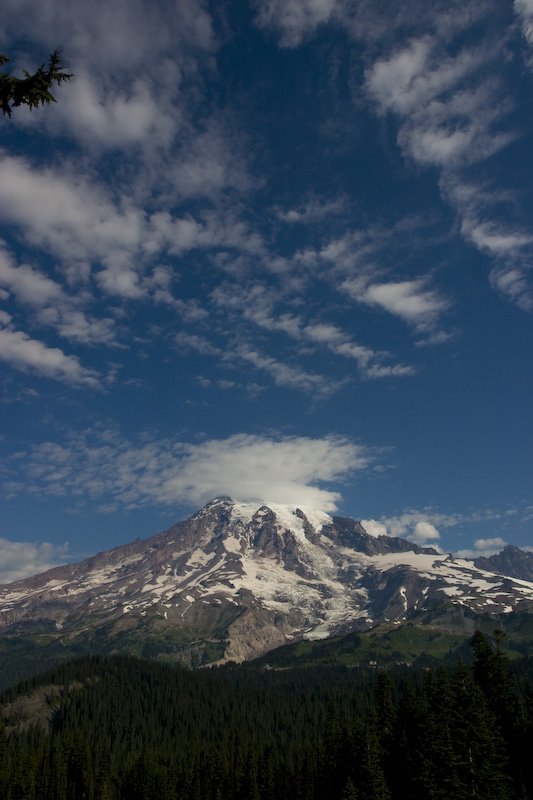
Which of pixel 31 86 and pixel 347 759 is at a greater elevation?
pixel 31 86

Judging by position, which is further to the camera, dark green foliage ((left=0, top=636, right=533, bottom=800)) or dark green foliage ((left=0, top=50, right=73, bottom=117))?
dark green foliage ((left=0, top=636, right=533, bottom=800))

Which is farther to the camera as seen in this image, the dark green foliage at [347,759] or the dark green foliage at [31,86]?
the dark green foliage at [347,759]

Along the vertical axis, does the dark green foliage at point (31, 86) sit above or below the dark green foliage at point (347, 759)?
above

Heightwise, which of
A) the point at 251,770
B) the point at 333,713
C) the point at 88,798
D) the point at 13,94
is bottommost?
the point at 88,798

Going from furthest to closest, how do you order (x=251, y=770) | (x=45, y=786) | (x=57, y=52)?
(x=45, y=786)
(x=251, y=770)
(x=57, y=52)

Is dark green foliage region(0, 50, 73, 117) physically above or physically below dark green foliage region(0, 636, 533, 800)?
above

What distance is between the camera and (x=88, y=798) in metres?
140

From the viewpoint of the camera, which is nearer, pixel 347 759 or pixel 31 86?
pixel 31 86

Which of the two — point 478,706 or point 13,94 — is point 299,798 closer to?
point 478,706

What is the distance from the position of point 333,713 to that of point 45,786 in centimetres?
7840

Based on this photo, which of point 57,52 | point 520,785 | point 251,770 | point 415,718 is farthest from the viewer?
point 251,770

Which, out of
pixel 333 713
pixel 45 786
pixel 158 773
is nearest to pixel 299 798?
pixel 333 713

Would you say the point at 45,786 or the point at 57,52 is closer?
the point at 57,52

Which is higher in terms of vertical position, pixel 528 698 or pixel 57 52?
pixel 57 52
